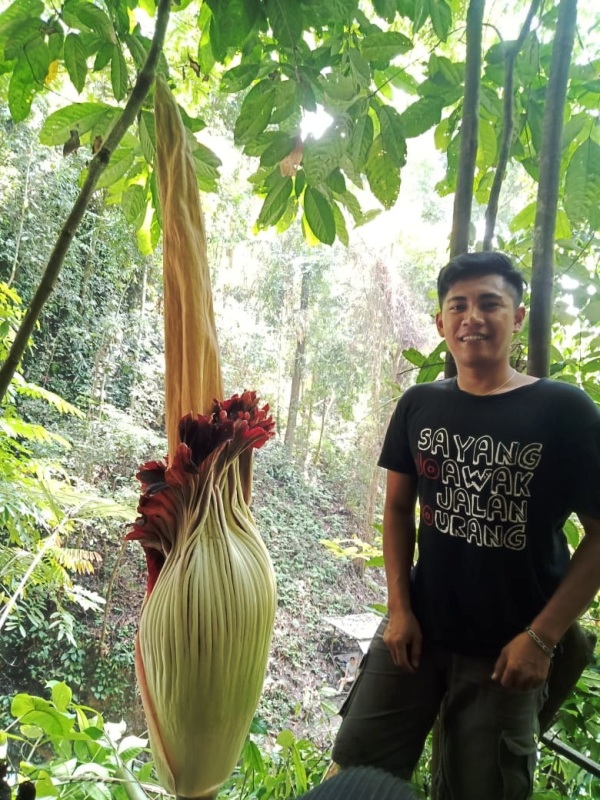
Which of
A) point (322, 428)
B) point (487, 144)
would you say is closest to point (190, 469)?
point (487, 144)

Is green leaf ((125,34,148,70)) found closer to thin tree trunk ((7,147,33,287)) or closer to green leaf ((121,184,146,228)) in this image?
green leaf ((121,184,146,228))

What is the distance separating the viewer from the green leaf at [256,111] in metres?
0.77

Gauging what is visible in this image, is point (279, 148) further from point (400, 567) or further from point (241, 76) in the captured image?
point (400, 567)

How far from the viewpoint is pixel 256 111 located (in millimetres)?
774

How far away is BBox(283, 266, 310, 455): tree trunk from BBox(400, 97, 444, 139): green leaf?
5.67 meters

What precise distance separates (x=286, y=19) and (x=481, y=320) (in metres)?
0.49

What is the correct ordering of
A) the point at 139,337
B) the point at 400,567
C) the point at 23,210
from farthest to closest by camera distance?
the point at 139,337 → the point at 23,210 → the point at 400,567

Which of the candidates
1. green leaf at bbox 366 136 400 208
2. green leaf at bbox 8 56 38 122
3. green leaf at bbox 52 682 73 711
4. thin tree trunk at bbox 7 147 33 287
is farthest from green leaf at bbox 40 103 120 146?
thin tree trunk at bbox 7 147 33 287

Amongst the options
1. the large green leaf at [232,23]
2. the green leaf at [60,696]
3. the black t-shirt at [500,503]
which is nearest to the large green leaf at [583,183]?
the black t-shirt at [500,503]

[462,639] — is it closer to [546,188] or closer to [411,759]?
[411,759]

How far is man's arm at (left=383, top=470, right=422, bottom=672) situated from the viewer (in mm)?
880

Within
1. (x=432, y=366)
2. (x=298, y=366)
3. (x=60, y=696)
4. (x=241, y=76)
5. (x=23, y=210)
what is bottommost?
(x=60, y=696)

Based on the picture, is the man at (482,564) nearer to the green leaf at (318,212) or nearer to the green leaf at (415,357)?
the green leaf at (415,357)

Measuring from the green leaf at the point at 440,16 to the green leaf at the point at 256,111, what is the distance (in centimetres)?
23
